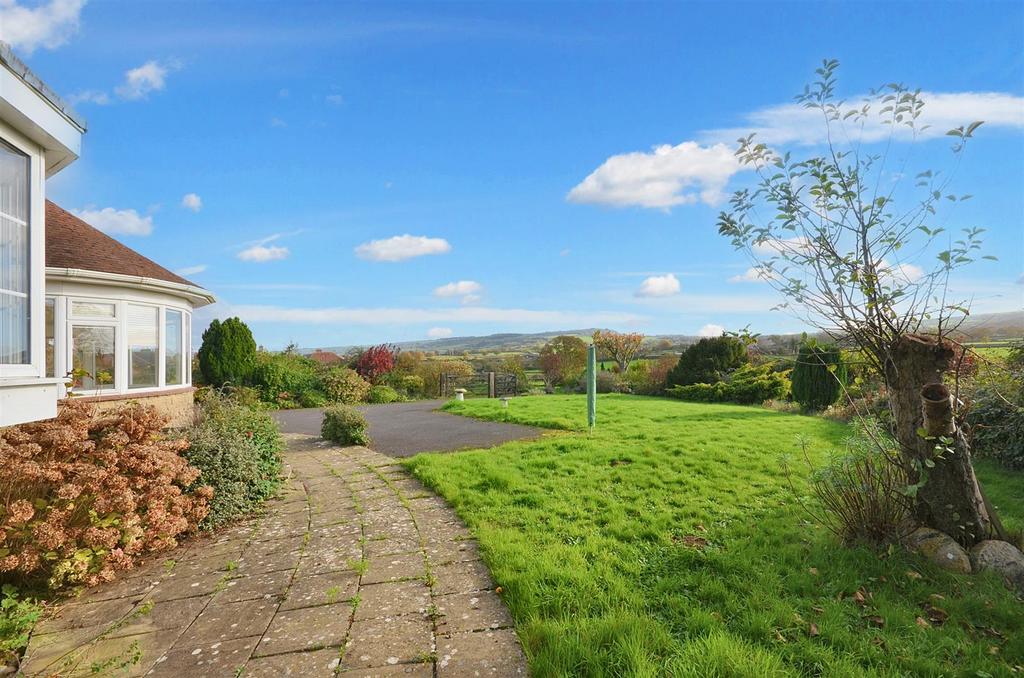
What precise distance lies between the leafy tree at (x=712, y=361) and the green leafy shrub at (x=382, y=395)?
11.3 m

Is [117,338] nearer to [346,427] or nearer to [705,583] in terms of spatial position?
[346,427]

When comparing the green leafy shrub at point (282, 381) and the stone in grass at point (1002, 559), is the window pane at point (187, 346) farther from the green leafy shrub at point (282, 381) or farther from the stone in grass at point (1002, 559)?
the stone in grass at point (1002, 559)

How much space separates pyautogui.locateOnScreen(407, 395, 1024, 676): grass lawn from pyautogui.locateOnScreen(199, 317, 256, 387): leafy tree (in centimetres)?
1381

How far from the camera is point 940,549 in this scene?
415 centimetres

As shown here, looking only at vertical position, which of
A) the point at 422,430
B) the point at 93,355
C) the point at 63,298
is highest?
the point at 63,298

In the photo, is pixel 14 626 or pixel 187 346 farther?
pixel 187 346

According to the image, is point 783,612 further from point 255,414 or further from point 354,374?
point 354,374

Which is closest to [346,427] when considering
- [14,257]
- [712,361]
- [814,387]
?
[14,257]

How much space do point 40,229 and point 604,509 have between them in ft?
18.8

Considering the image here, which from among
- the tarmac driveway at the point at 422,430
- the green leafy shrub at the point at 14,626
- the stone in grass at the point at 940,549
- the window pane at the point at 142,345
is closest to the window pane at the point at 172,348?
the window pane at the point at 142,345

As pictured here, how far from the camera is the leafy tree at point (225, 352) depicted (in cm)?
1758

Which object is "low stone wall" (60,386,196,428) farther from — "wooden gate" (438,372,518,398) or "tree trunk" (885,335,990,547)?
"wooden gate" (438,372,518,398)

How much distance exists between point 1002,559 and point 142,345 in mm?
13712

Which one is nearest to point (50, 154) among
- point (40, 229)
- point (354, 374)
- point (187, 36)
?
point (40, 229)
